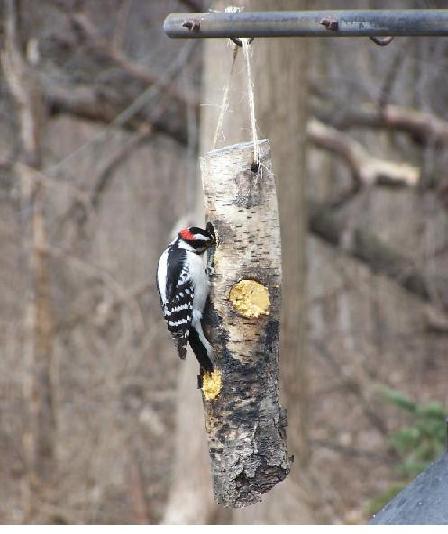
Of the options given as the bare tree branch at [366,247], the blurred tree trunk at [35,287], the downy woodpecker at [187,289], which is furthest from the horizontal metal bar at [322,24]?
the bare tree branch at [366,247]

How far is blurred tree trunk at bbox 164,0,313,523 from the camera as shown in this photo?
4930 millimetres

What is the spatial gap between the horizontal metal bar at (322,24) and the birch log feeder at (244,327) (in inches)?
15.8

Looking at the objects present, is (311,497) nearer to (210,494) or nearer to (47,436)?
(210,494)

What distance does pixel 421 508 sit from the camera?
2.32 m

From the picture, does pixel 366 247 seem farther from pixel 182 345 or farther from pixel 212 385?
pixel 212 385

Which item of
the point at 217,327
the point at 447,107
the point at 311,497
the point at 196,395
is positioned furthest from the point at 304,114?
the point at 447,107

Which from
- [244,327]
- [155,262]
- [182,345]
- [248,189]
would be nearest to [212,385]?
[244,327]

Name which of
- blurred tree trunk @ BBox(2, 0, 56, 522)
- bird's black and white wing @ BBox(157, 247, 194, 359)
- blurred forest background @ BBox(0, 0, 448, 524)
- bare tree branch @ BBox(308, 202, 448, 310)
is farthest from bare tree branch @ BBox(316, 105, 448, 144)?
bird's black and white wing @ BBox(157, 247, 194, 359)

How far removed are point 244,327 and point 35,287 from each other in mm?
4229

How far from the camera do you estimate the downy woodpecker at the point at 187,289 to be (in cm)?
260

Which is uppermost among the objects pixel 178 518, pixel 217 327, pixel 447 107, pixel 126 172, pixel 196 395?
pixel 447 107

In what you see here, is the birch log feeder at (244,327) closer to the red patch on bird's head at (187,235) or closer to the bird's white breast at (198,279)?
Answer: the bird's white breast at (198,279)

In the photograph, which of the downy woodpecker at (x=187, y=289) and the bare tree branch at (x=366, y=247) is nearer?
the downy woodpecker at (x=187, y=289)

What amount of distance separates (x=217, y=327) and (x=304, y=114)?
9.84 feet
